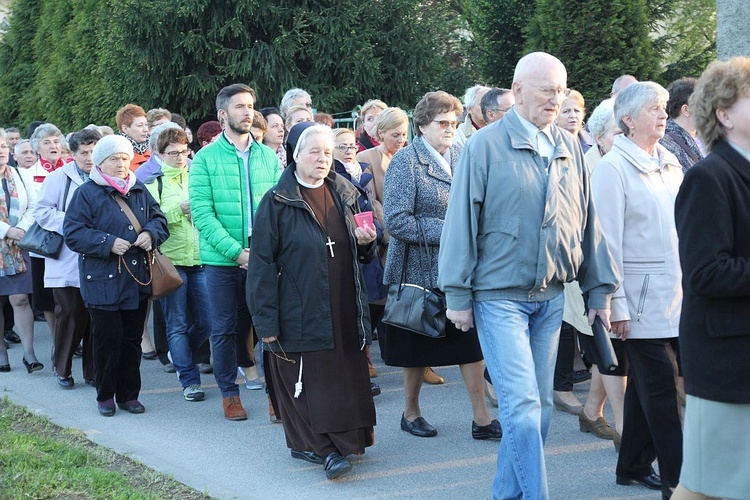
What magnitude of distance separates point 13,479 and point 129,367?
6.48 ft

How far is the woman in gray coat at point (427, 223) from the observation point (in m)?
6.54

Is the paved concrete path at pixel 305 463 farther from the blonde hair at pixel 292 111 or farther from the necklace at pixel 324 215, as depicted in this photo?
the blonde hair at pixel 292 111

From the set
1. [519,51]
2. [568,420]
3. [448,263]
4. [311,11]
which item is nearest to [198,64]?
[311,11]

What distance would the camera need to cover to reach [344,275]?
627 cm

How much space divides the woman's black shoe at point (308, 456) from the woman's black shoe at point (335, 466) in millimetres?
146

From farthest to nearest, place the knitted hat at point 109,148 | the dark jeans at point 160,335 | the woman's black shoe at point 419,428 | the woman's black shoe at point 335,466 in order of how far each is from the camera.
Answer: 1. the dark jeans at point 160,335
2. the knitted hat at point 109,148
3. the woman's black shoe at point 419,428
4. the woman's black shoe at point 335,466

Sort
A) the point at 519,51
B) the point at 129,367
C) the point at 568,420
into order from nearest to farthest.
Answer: the point at 568,420
the point at 129,367
the point at 519,51

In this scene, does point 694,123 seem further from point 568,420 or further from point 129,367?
point 129,367

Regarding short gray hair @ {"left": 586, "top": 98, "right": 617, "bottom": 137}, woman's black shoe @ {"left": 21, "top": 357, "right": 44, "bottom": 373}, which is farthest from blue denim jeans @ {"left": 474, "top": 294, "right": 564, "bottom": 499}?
woman's black shoe @ {"left": 21, "top": 357, "right": 44, "bottom": 373}

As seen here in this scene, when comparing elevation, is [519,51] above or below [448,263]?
above

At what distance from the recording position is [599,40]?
44.4 ft

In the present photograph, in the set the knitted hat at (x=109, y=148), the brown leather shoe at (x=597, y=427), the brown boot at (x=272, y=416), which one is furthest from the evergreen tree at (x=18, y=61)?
the brown leather shoe at (x=597, y=427)

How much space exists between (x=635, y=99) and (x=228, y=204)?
3.17 m

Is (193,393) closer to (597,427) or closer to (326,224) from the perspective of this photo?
(326,224)
